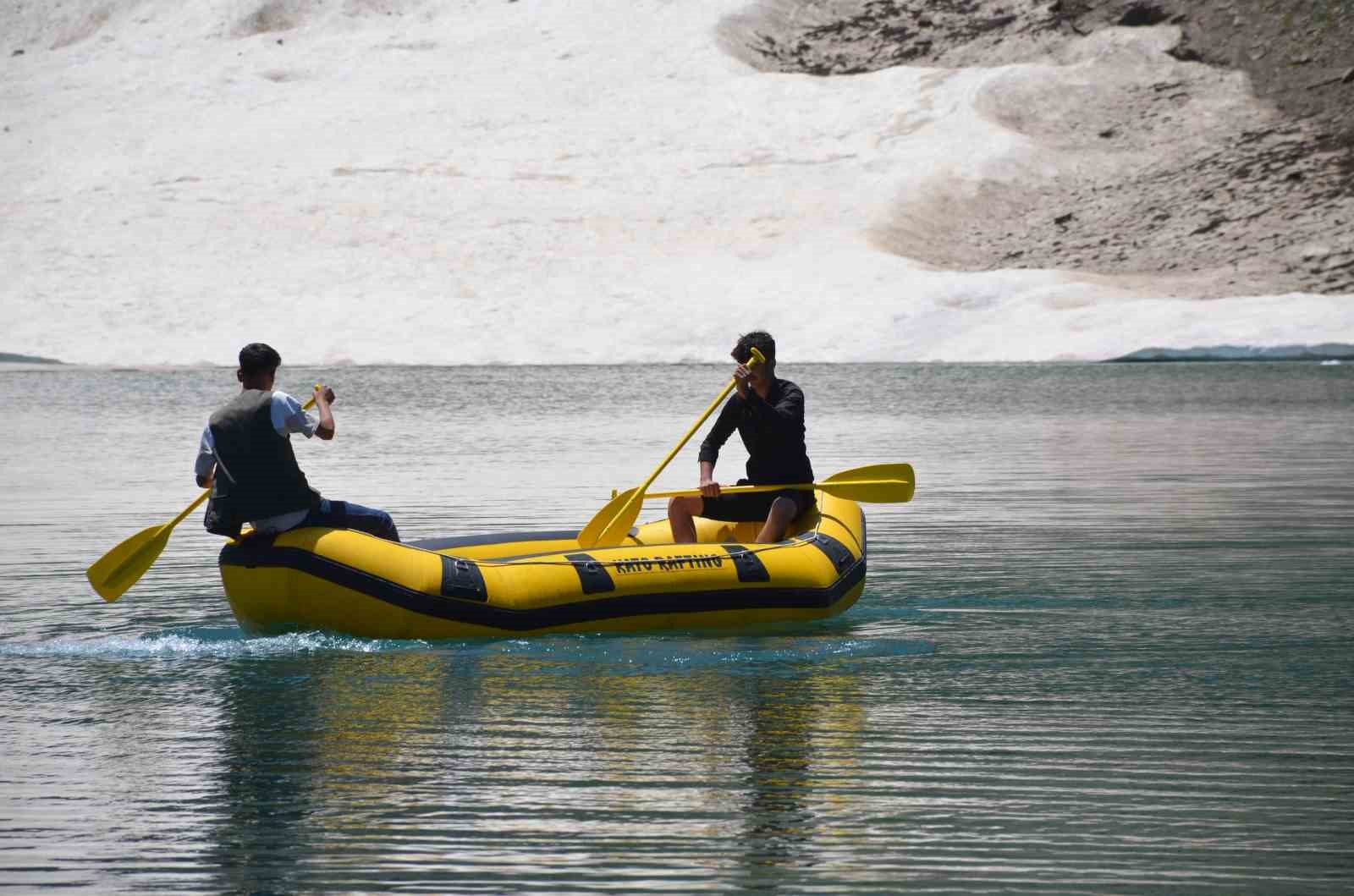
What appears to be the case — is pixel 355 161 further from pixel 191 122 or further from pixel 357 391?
pixel 357 391

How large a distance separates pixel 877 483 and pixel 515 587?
2882 mm

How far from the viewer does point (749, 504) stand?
33.0 ft

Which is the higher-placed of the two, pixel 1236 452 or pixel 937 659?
pixel 937 659

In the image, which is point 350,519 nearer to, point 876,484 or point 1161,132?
point 876,484

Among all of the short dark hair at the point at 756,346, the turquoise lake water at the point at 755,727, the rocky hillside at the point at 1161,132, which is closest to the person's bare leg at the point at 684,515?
the short dark hair at the point at 756,346

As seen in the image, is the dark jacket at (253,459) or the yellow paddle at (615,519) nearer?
the dark jacket at (253,459)

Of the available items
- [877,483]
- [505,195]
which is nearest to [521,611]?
[877,483]

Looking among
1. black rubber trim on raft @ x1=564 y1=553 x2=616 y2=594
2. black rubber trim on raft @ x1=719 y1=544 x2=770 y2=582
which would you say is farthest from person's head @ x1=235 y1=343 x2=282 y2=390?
black rubber trim on raft @ x1=719 y1=544 x2=770 y2=582

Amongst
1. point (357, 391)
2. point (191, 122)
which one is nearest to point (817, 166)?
point (191, 122)

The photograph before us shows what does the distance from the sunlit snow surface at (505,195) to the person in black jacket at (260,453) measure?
117 feet

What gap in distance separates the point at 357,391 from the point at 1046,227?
102 feet

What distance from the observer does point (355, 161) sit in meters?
61.7

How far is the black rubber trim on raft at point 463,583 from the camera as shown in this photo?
8664mm

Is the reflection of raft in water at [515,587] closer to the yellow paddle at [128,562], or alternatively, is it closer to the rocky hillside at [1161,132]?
the yellow paddle at [128,562]
